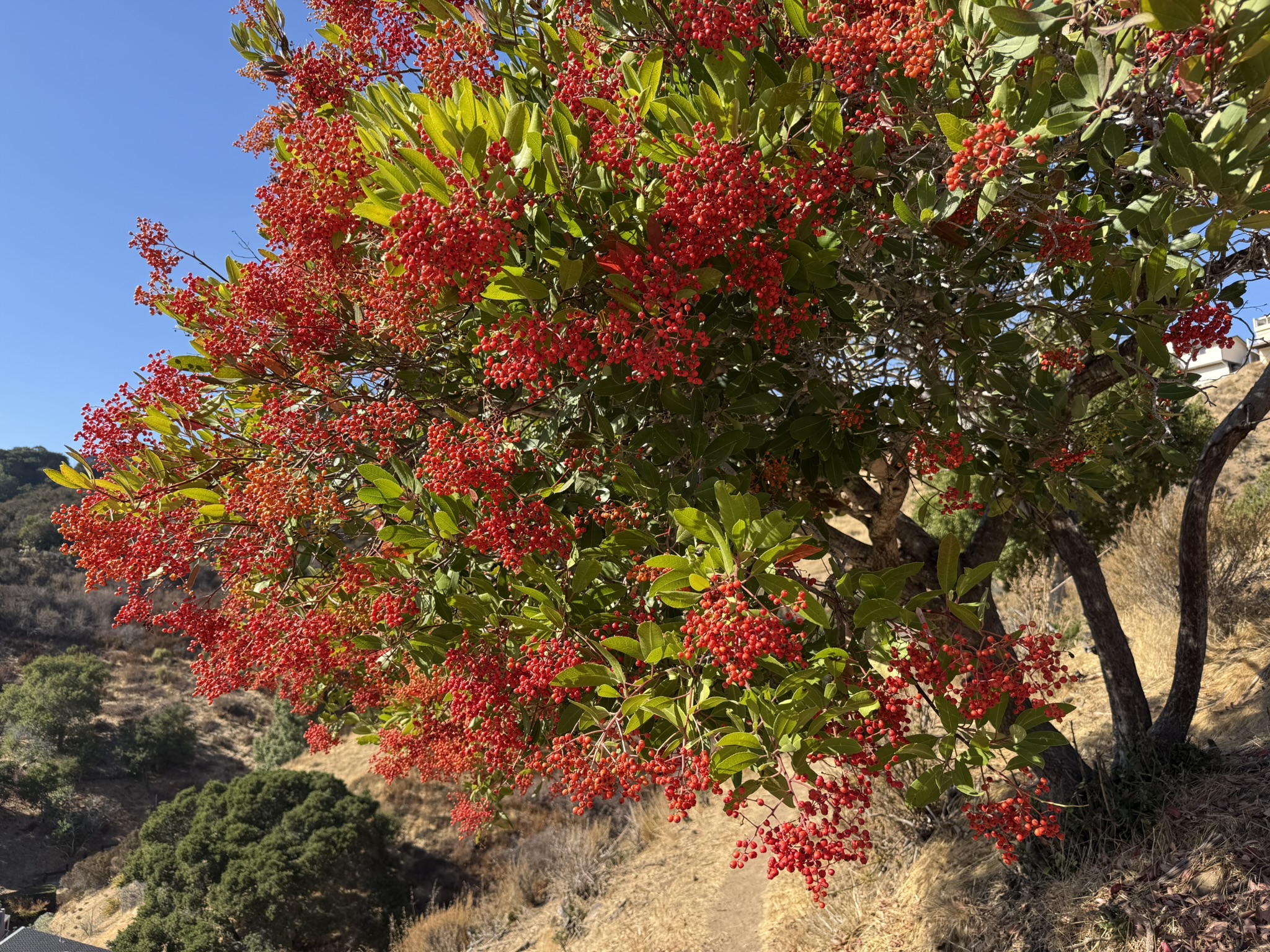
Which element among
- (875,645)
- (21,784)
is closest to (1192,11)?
(875,645)

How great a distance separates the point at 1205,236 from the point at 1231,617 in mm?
7221

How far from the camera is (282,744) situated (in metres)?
20.6

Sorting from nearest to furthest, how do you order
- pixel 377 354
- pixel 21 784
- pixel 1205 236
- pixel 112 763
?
1. pixel 1205 236
2. pixel 377 354
3. pixel 21 784
4. pixel 112 763

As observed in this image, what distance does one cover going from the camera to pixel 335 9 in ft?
12.3

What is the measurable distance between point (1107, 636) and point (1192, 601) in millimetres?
537

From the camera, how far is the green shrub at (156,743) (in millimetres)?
22344

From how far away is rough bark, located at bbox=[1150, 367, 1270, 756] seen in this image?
15.5ft

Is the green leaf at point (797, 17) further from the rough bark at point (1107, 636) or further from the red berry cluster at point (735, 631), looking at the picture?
the rough bark at point (1107, 636)

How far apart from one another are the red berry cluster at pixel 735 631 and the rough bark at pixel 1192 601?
385 cm

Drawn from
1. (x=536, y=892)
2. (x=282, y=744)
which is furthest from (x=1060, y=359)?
(x=282, y=744)

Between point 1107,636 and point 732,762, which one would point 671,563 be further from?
point 1107,636

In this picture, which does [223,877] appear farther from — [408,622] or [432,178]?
[432,178]

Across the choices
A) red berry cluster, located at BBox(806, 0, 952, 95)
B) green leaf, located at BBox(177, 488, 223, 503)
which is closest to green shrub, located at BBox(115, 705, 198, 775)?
green leaf, located at BBox(177, 488, 223, 503)

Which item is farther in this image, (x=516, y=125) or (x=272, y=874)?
(x=272, y=874)
